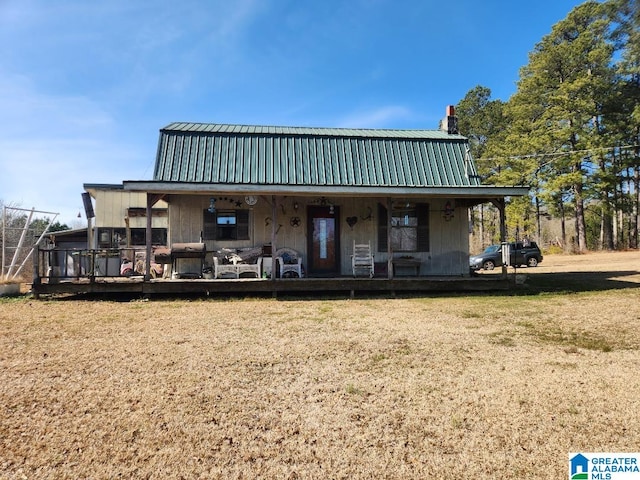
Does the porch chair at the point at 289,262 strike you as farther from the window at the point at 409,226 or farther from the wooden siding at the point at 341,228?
the window at the point at 409,226

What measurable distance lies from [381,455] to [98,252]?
9.24m

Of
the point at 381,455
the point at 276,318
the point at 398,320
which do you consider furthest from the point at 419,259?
the point at 381,455

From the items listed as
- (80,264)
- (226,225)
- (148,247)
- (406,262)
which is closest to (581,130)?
(406,262)

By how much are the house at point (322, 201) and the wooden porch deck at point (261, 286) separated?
99 centimetres

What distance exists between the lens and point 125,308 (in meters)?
8.38

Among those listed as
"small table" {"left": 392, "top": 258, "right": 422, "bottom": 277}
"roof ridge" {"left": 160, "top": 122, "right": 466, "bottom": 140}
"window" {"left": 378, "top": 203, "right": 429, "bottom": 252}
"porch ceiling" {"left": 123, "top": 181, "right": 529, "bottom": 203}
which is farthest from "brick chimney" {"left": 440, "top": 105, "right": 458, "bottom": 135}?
"small table" {"left": 392, "top": 258, "right": 422, "bottom": 277}

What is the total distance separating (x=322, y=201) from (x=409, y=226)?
2.76 metres

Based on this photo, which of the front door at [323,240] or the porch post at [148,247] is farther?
the front door at [323,240]

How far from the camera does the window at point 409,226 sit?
11703 mm

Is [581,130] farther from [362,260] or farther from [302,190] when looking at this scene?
[302,190]

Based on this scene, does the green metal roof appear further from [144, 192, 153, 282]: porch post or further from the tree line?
the tree line

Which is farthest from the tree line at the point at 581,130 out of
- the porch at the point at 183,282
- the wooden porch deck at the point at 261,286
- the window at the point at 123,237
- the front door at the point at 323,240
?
the window at the point at 123,237

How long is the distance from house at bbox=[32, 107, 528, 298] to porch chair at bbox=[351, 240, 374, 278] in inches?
15.5

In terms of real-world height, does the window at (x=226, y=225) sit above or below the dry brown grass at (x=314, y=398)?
above
